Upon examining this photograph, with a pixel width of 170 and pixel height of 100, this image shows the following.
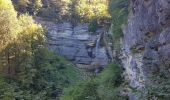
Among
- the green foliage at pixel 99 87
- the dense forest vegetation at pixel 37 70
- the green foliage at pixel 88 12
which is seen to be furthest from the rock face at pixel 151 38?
the green foliage at pixel 88 12

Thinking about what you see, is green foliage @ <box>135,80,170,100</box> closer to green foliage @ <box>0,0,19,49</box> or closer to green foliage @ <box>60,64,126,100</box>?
green foliage @ <box>60,64,126,100</box>

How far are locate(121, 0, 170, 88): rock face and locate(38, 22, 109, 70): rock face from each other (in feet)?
97.3

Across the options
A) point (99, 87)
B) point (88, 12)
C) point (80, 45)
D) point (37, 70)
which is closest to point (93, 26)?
A: point (80, 45)

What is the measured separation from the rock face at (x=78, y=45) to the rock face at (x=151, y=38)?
2966cm

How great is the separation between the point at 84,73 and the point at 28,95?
15.7 metres

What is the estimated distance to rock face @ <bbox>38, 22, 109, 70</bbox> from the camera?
5294 cm

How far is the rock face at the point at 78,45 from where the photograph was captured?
52.9m

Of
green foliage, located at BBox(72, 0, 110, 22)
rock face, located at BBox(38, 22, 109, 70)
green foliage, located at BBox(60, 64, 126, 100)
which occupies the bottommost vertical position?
green foliage, located at BBox(60, 64, 126, 100)

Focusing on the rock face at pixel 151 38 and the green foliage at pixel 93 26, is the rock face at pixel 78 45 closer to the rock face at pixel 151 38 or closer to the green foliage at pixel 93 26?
the green foliage at pixel 93 26

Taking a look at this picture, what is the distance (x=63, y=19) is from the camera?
60344 mm

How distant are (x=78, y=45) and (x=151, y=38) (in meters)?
38.0

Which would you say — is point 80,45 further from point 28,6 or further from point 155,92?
point 155,92

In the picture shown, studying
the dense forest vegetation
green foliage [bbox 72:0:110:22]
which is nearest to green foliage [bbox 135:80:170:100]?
the dense forest vegetation

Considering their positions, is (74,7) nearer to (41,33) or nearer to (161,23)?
(41,33)
